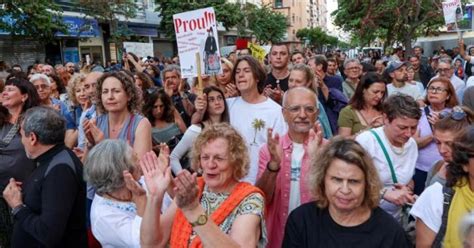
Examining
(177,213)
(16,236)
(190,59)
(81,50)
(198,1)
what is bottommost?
(16,236)

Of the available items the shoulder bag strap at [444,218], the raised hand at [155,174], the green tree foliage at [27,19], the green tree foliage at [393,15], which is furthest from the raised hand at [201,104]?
the green tree foliage at [393,15]

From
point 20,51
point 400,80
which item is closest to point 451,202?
point 400,80

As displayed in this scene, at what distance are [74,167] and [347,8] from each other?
2708 centimetres

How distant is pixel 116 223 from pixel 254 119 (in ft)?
5.85

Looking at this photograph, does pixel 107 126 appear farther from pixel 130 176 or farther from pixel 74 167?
pixel 130 176

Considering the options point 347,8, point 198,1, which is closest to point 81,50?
point 198,1

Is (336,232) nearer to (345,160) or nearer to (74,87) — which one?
(345,160)

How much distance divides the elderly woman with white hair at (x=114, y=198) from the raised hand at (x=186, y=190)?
1.96ft

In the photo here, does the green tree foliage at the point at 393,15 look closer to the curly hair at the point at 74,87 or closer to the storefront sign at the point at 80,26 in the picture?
the storefront sign at the point at 80,26

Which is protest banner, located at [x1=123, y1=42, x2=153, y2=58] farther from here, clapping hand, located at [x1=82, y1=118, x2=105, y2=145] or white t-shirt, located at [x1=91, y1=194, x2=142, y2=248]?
white t-shirt, located at [x1=91, y1=194, x2=142, y2=248]

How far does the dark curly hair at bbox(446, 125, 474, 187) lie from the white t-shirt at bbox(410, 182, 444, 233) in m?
0.09

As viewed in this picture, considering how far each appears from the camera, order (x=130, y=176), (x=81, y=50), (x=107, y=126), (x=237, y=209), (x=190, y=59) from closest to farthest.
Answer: (x=237, y=209), (x=130, y=176), (x=107, y=126), (x=190, y=59), (x=81, y=50)

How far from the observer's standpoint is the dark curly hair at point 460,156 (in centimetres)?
253

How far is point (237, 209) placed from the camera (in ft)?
8.48
